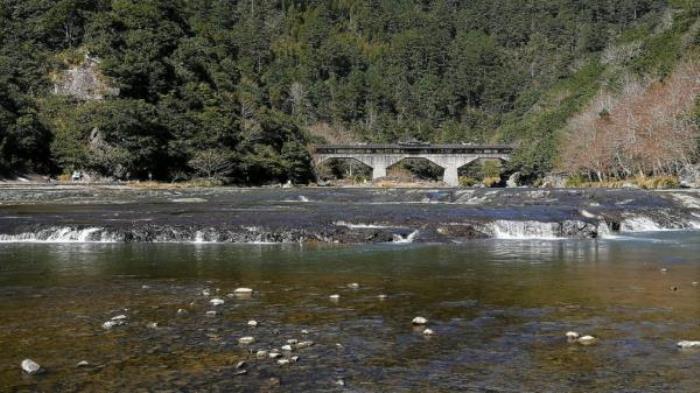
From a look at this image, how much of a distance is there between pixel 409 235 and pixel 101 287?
1662 cm

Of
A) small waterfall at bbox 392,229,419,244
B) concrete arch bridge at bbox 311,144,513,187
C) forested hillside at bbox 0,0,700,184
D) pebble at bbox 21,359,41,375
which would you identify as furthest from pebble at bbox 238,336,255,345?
concrete arch bridge at bbox 311,144,513,187

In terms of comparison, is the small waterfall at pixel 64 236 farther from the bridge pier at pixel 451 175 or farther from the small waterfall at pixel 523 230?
the bridge pier at pixel 451 175

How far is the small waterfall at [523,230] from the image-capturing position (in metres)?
34.9

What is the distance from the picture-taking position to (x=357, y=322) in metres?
14.5

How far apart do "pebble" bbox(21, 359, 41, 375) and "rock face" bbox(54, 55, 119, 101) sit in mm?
97994

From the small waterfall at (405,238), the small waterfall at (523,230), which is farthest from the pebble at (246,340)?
the small waterfall at (523,230)

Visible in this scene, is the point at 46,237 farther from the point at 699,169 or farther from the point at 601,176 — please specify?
the point at 601,176

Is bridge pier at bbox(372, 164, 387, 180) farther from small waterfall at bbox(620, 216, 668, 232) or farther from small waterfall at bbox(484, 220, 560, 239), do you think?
small waterfall at bbox(484, 220, 560, 239)

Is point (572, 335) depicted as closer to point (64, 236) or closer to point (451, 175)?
point (64, 236)

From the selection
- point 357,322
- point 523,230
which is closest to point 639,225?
point 523,230

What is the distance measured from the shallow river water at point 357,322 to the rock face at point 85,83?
85.5 metres

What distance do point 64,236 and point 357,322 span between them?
2270 cm

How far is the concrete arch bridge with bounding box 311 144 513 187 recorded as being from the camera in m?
133

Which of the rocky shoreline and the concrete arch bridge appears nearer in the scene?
the rocky shoreline
